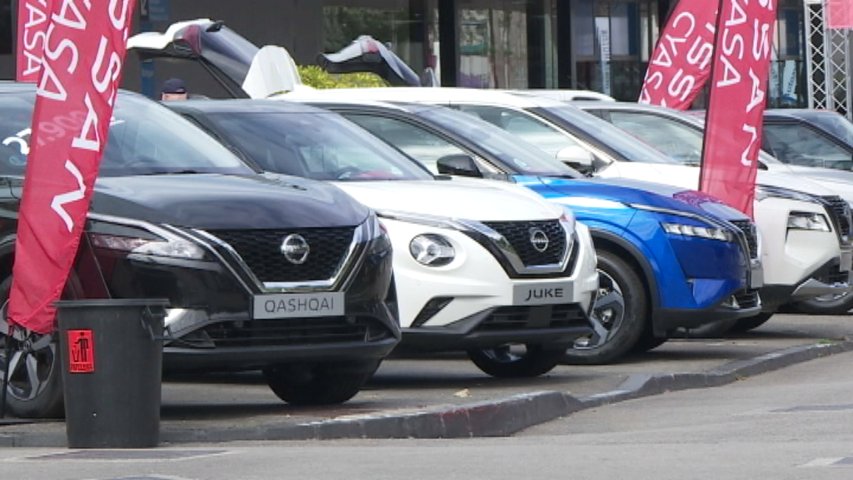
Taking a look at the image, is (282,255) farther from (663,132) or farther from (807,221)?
(663,132)

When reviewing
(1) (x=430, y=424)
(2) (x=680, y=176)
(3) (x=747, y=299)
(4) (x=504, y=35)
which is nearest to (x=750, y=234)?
(3) (x=747, y=299)

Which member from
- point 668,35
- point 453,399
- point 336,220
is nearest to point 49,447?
Answer: point 336,220

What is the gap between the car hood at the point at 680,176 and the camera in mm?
16000

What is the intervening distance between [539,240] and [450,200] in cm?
60

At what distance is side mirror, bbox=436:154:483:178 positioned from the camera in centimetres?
1346

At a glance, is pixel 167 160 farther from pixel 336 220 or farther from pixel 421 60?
pixel 421 60

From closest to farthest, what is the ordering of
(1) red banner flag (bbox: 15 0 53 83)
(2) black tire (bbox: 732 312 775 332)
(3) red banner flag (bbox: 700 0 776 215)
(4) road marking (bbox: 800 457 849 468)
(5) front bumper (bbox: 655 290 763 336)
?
(4) road marking (bbox: 800 457 849 468) < (5) front bumper (bbox: 655 290 763 336) < (1) red banner flag (bbox: 15 0 53 83) < (3) red banner flag (bbox: 700 0 776 215) < (2) black tire (bbox: 732 312 775 332)

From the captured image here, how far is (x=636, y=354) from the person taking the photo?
1516cm

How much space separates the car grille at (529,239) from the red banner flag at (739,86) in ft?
12.0

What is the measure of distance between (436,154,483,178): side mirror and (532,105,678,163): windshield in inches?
103

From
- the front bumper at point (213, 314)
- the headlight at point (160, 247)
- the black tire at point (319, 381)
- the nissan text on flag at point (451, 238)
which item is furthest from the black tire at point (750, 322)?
the headlight at point (160, 247)

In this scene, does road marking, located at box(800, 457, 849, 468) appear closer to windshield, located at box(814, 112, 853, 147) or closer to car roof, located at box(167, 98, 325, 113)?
car roof, located at box(167, 98, 325, 113)

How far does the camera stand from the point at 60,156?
9961mm

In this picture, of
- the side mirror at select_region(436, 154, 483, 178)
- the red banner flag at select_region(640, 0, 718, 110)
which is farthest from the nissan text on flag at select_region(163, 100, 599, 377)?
the red banner flag at select_region(640, 0, 718, 110)
